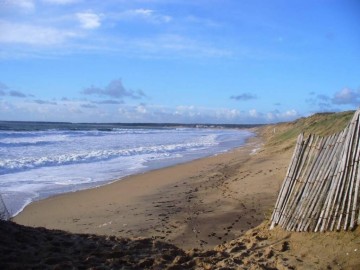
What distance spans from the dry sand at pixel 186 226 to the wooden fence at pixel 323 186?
0.59 ft

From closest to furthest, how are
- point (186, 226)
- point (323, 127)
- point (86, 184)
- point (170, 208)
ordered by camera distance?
point (186, 226) → point (170, 208) → point (86, 184) → point (323, 127)

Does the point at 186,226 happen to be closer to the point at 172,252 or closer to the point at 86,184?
the point at 172,252

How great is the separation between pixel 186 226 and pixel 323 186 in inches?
125

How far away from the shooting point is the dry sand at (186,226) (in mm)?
5223

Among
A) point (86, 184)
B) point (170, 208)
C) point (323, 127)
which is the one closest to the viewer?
point (170, 208)

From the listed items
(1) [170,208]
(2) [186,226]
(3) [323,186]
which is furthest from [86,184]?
(3) [323,186]

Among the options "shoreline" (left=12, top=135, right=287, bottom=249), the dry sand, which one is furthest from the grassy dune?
"shoreline" (left=12, top=135, right=287, bottom=249)

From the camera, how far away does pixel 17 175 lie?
15.4 m

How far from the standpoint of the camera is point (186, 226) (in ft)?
26.2

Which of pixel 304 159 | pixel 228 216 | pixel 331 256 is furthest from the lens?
pixel 228 216

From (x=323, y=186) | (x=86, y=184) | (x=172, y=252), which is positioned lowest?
(x=86, y=184)

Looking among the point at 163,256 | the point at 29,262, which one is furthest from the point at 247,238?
the point at 29,262

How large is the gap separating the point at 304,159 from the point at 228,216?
3.02 m

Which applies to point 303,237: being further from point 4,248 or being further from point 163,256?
point 4,248
